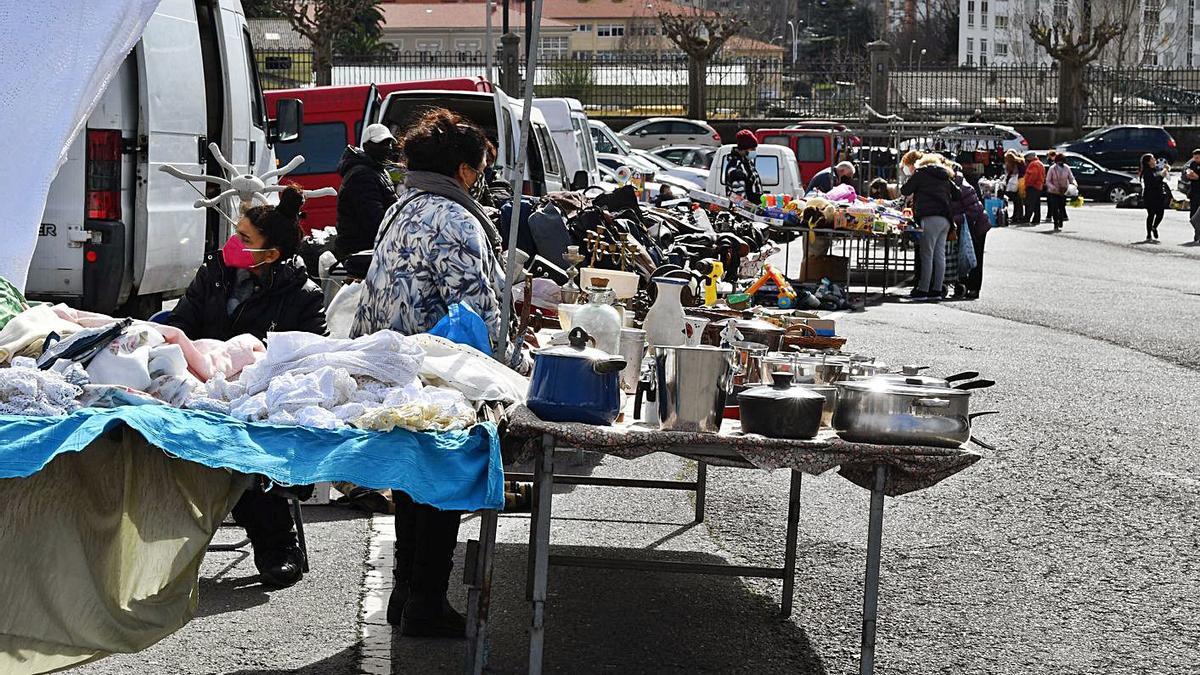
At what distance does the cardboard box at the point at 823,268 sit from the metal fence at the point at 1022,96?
33822mm

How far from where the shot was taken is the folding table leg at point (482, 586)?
183 inches

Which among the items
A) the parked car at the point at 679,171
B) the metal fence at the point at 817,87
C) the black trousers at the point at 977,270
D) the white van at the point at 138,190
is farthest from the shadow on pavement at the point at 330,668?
the metal fence at the point at 817,87

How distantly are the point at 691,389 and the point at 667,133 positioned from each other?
128 feet

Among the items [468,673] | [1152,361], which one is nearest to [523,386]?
[468,673]

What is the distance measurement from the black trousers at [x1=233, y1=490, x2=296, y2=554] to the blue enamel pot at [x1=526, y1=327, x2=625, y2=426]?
190 cm

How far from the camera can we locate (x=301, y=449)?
412cm

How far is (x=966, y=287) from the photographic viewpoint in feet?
61.4

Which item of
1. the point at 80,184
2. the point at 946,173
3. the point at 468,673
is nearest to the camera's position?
the point at 468,673

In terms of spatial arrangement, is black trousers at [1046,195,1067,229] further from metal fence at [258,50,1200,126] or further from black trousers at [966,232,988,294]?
metal fence at [258,50,1200,126]

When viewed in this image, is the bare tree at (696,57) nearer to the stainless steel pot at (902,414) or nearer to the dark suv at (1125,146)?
the dark suv at (1125,146)

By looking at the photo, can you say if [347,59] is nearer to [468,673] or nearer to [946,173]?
[946,173]

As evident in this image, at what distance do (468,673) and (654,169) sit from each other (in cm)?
2639

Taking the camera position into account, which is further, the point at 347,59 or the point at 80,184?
the point at 347,59

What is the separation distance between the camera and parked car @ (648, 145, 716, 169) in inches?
1437
